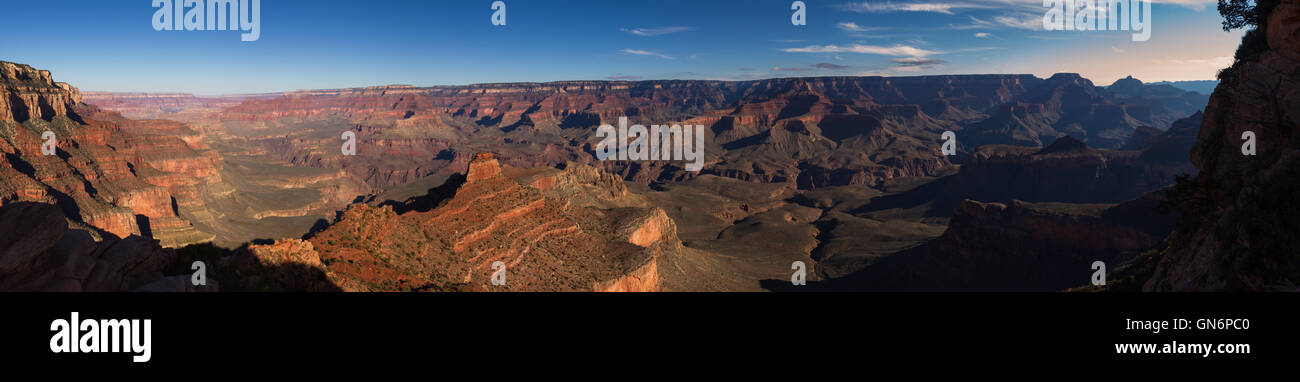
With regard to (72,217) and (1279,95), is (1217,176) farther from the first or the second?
(72,217)

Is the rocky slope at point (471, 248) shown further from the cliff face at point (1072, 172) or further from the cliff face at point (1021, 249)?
the cliff face at point (1072, 172)

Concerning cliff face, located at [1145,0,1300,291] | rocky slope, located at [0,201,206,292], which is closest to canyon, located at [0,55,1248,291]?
rocky slope, located at [0,201,206,292]

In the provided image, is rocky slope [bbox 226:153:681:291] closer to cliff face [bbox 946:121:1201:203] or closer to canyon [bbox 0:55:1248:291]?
canyon [bbox 0:55:1248:291]

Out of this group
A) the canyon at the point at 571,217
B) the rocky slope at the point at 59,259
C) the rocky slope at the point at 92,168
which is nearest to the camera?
the rocky slope at the point at 59,259

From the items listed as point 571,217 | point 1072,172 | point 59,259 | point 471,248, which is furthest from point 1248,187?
point 1072,172

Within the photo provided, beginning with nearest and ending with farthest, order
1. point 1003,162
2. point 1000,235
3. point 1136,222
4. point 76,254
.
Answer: point 76,254, point 1136,222, point 1000,235, point 1003,162

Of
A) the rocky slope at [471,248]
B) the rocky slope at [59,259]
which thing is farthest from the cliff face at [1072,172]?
the rocky slope at [59,259]

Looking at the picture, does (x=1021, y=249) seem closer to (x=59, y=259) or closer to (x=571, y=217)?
(x=571, y=217)
